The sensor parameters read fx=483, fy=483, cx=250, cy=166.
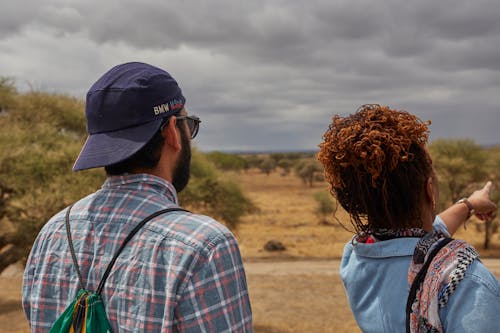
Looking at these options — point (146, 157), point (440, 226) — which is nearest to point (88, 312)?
point (146, 157)

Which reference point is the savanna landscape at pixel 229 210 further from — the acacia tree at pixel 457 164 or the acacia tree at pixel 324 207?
the acacia tree at pixel 324 207

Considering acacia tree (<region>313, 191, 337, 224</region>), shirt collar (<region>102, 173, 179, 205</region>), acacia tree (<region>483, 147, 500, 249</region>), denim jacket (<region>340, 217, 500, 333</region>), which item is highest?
shirt collar (<region>102, 173, 179, 205</region>)

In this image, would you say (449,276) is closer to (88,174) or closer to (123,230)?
(123,230)

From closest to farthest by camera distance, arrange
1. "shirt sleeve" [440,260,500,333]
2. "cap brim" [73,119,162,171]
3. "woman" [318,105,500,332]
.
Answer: "shirt sleeve" [440,260,500,333] → "cap brim" [73,119,162,171] → "woman" [318,105,500,332]

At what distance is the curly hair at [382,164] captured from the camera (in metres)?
1.96

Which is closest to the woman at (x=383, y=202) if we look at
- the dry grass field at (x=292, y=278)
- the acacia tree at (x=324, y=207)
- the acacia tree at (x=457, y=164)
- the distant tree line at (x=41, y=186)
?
the dry grass field at (x=292, y=278)

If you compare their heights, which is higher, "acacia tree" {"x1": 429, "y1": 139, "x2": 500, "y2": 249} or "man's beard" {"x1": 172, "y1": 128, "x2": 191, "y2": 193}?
"man's beard" {"x1": 172, "y1": 128, "x2": 191, "y2": 193}

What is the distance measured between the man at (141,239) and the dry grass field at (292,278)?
1.01 meters

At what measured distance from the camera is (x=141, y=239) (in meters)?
1.52

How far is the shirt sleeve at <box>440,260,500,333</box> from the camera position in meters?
1.55

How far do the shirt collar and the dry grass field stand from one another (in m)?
0.99

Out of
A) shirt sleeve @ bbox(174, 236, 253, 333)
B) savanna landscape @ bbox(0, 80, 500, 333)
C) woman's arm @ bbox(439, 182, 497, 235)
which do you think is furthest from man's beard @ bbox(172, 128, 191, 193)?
woman's arm @ bbox(439, 182, 497, 235)

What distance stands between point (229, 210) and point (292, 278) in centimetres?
447

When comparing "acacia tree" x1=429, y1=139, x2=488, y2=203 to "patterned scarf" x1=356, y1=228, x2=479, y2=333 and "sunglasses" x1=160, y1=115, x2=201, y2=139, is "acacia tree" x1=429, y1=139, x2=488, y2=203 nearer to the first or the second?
"patterned scarf" x1=356, y1=228, x2=479, y2=333
